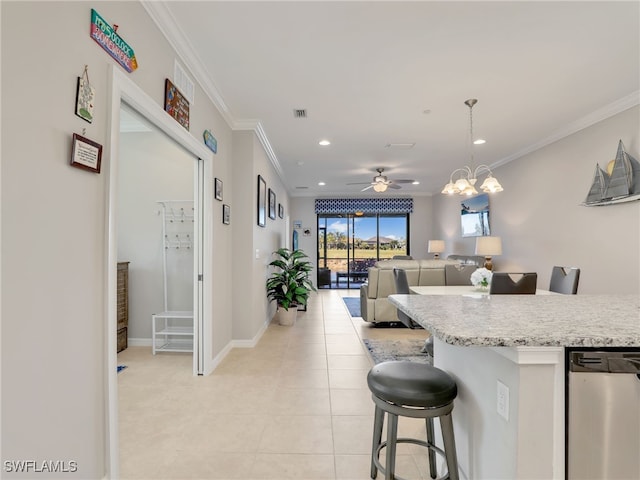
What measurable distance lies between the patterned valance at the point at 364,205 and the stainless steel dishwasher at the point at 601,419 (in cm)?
813

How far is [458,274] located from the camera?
4.27 m

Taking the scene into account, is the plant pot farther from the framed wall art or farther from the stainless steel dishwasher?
the stainless steel dishwasher

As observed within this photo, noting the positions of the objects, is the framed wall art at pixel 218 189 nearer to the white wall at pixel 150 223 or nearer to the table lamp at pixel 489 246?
the white wall at pixel 150 223

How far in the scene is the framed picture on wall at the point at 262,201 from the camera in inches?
162

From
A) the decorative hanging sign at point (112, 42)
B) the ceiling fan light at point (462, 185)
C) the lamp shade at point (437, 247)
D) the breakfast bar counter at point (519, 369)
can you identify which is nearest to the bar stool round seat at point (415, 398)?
the breakfast bar counter at point (519, 369)

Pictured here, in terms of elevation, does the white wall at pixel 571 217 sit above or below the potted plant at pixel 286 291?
above

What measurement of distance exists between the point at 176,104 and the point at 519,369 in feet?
8.33

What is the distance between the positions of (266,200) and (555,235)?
13.3 feet

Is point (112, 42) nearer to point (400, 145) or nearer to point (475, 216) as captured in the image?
point (400, 145)

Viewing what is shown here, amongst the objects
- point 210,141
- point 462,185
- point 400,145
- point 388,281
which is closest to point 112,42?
point 210,141

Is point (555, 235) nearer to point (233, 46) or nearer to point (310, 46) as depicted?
point (310, 46)

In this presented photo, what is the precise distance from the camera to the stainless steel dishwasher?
99 centimetres

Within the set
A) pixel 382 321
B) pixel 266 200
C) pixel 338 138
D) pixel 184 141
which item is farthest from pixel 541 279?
pixel 184 141

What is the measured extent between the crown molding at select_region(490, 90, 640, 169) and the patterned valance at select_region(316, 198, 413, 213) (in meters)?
4.20
